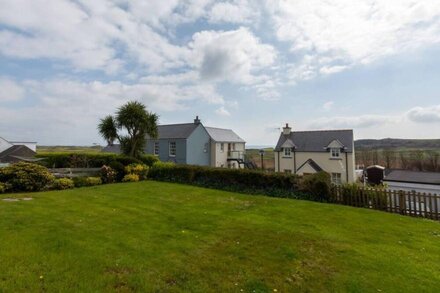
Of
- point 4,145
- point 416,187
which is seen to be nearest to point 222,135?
point 416,187

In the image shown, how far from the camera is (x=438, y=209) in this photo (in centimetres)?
1062

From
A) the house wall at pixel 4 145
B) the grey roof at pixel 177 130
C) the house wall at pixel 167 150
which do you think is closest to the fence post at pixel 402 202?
the house wall at pixel 167 150

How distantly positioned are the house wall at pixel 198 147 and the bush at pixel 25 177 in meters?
19.2

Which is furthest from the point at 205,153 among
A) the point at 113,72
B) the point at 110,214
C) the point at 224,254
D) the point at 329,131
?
the point at 224,254

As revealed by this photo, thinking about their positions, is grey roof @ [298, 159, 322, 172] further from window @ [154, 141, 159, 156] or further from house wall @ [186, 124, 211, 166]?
window @ [154, 141, 159, 156]

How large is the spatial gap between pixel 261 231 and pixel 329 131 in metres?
26.2

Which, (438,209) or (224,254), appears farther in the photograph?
(438,209)

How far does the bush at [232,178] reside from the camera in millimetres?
14159

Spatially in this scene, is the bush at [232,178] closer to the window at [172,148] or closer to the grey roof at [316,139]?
the window at [172,148]

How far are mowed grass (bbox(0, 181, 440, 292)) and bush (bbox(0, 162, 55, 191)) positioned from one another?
14.5ft

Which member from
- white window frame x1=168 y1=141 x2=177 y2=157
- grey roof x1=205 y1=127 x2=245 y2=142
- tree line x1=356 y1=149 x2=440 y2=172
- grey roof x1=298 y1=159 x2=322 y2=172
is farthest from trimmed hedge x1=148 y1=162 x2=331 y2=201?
tree line x1=356 y1=149 x2=440 y2=172

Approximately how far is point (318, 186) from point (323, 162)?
16839mm

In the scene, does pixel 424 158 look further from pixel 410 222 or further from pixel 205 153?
pixel 410 222

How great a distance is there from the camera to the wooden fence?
10.6m
